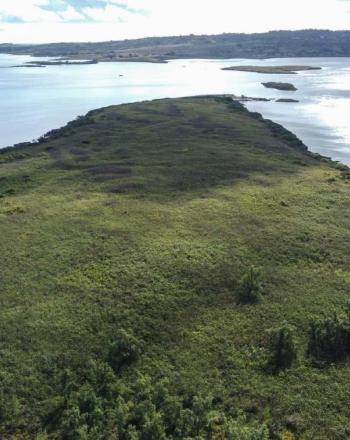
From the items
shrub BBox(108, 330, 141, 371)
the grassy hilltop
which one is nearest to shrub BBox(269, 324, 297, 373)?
the grassy hilltop

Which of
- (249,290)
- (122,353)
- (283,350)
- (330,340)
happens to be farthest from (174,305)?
(330,340)

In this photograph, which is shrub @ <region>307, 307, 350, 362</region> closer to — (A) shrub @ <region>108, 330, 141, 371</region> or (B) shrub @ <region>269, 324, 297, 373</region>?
(B) shrub @ <region>269, 324, 297, 373</region>

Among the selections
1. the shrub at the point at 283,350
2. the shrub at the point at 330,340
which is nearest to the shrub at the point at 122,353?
the shrub at the point at 283,350

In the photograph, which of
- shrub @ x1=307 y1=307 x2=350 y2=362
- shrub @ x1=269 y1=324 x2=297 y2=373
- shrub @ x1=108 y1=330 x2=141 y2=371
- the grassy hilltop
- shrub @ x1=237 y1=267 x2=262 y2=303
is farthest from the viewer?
shrub @ x1=237 y1=267 x2=262 y2=303

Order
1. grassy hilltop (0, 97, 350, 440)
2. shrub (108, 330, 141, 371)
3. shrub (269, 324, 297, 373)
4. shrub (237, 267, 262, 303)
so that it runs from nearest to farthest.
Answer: grassy hilltop (0, 97, 350, 440) < shrub (108, 330, 141, 371) < shrub (269, 324, 297, 373) < shrub (237, 267, 262, 303)

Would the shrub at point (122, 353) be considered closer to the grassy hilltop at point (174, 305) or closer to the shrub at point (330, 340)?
the grassy hilltop at point (174, 305)

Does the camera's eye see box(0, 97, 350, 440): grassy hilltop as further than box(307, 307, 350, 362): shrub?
No

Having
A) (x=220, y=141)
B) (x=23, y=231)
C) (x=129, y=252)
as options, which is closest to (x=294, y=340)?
(x=129, y=252)

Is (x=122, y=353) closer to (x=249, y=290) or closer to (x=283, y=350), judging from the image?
(x=283, y=350)

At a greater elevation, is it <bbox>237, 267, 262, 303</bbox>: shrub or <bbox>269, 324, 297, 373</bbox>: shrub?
<bbox>237, 267, 262, 303</bbox>: shrub
